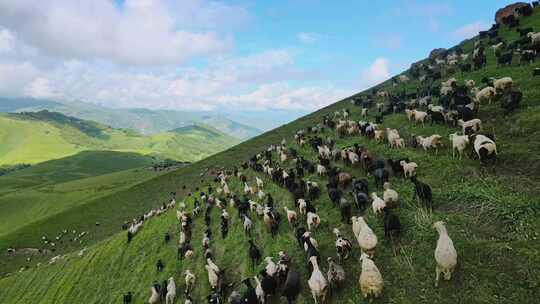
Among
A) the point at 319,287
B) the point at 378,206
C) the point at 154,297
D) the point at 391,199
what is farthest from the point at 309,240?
the point at 154,297

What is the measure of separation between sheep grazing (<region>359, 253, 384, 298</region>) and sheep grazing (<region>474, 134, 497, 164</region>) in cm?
1103

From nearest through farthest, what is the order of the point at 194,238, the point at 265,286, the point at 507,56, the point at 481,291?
the point at 481,291 → the point at 265,286 → the point at 194,238 → the point at 507,56

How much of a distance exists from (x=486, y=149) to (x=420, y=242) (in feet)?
26.6

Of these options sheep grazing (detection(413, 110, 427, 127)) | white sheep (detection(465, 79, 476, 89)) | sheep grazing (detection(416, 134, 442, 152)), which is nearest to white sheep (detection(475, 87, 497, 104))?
sheep grazing (detection(416, 134, 442, 152))

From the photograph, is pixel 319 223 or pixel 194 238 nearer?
pixel 319 223

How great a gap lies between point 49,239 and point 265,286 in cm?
6582

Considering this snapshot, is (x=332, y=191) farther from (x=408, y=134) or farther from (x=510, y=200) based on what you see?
(x=408, y=134)

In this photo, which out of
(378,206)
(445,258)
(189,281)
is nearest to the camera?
(445,258)

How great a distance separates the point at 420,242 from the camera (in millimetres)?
15797

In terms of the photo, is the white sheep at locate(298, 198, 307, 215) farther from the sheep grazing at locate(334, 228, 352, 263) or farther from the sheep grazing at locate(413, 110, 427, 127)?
the sheep grazing at locate(413, 110, 427, 127)

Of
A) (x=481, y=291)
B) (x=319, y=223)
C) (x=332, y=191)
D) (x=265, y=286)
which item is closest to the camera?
(x=481, y=291)

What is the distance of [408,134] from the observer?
33500mm

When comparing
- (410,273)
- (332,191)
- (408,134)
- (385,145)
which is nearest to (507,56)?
(408,134)

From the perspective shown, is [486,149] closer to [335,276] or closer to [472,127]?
[472,127]
